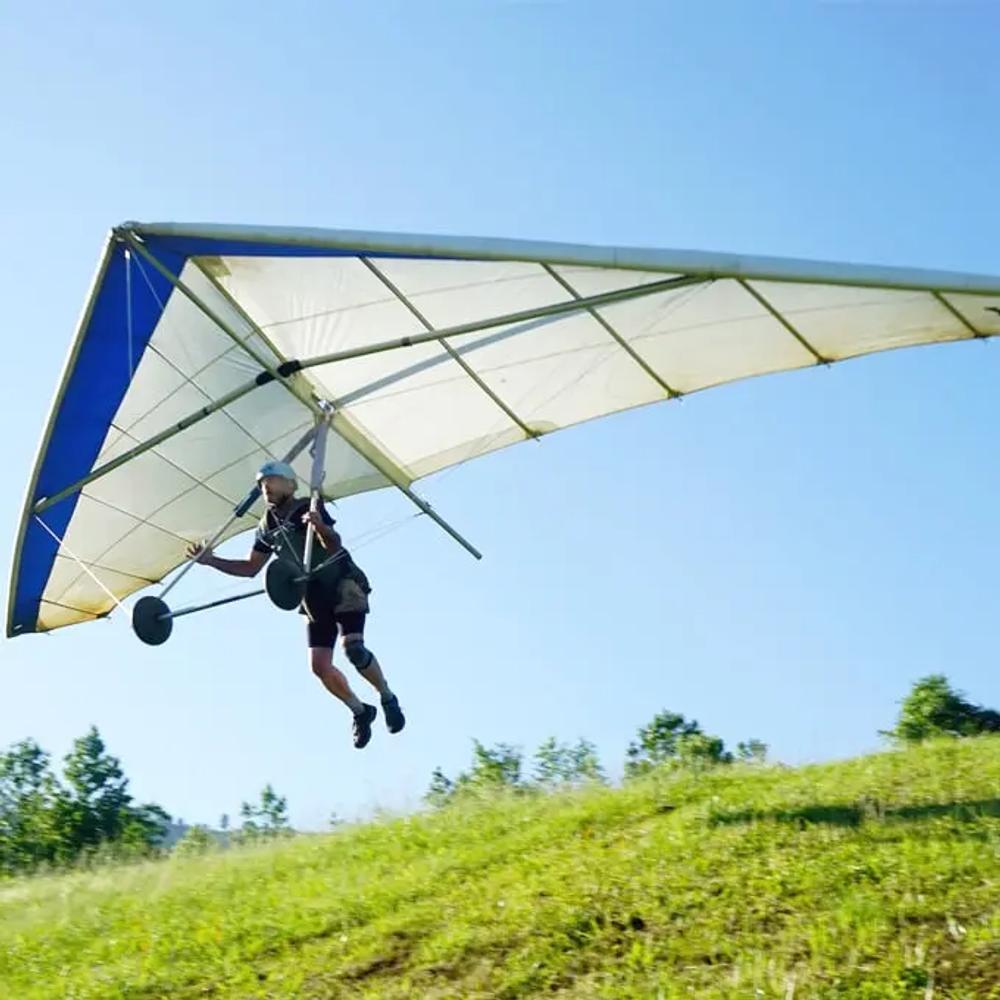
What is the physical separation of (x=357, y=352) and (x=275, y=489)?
1.13 m

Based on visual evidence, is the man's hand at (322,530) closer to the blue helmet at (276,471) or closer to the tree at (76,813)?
the blue helmet at (276,471)

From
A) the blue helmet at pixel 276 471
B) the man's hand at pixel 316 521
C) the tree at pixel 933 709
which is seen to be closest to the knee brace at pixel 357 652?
the man's hand at pixel 316 521

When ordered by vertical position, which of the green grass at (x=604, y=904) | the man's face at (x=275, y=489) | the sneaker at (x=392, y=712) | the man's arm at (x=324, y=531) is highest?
the man's face at (x=275, y=489)

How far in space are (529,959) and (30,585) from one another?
6880 millimetres

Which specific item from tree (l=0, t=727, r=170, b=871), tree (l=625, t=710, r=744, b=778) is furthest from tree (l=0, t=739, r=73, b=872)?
Answer: tree (l=625, t=710, r=744, b=778)

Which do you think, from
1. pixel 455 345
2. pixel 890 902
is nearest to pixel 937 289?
pixel 890 902

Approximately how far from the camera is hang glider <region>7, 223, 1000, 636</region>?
8781mm

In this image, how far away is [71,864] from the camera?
1425cm

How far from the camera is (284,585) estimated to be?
962 centimetres

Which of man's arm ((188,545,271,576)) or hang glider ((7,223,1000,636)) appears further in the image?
man's arm ((188,545,271,576))

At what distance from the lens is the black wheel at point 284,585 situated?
960cm

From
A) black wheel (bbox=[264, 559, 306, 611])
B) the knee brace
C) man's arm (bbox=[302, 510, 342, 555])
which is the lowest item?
the knee brace

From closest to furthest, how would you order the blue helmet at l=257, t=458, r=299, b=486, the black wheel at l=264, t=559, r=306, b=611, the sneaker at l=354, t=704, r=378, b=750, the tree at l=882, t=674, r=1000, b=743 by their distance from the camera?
the black wheel at l=264, t=559, r=306, b=611
the sneaker at l=354, t=704, r=378, b=750
the blue helmet at l=257, t=458, r=299, b=486
the tree at l=882, t=674, r=1000, b=743

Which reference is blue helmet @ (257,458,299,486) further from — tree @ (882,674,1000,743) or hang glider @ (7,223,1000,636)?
tree @ (882,674,1000,743)
